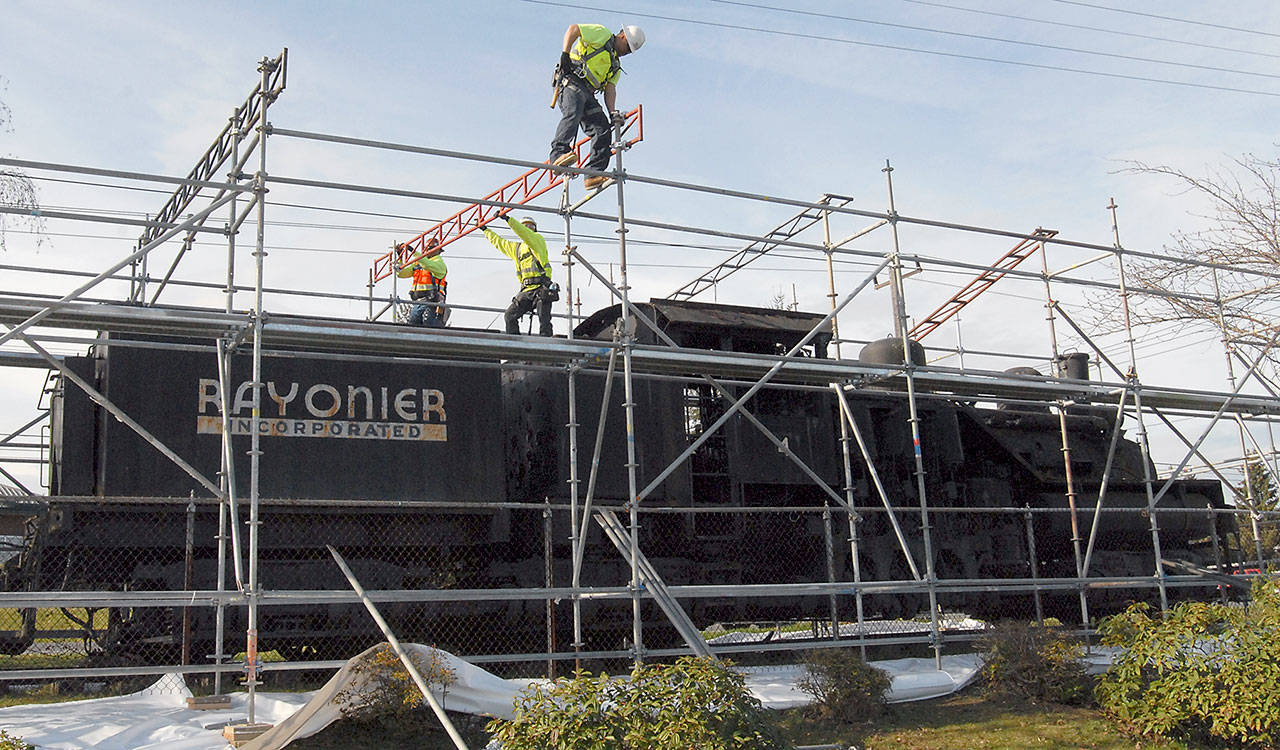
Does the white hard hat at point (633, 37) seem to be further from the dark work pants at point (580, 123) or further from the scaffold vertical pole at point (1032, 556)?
the scaffold vertical pole at point (1032, 556)

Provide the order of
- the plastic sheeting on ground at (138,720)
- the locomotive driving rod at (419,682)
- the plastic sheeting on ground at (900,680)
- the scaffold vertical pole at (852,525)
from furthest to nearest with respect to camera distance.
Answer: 1. the scaffold vertical pole at (852,525)
2. the plastic sheeting on ground at (900,680)
3. the plastic sheeting on ground at (138,720)
4. the locomotive driving rod at (419,682)

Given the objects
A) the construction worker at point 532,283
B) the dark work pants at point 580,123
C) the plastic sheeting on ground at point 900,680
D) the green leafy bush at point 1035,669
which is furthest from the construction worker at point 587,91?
the green leafy bush at point 1035,669

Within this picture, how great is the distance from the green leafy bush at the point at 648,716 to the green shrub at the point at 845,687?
7.53 feet

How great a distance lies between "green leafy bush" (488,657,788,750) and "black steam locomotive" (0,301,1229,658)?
304 centimetres

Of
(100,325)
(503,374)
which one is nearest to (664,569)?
(503,374)

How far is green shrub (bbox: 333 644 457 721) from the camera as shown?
8648 mm

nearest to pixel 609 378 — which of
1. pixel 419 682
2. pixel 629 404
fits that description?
pixel 629 404


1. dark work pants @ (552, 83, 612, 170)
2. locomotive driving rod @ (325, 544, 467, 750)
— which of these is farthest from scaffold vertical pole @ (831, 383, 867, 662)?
locomotive driving rod @ (325, 544, 467, 750)

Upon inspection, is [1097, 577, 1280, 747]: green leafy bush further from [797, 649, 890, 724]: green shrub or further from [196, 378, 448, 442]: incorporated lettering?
[196, 378, 448, 442]: incorporated lettering

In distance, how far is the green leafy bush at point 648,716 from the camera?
741 centimetres

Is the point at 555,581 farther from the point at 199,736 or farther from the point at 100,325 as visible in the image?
the point at 100,325

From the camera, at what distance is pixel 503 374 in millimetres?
12930

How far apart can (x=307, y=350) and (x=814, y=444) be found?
19.8 ft

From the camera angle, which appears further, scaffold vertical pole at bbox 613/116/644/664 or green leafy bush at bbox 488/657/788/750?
scaffold vertical pole at bbox 613/116/644/664
